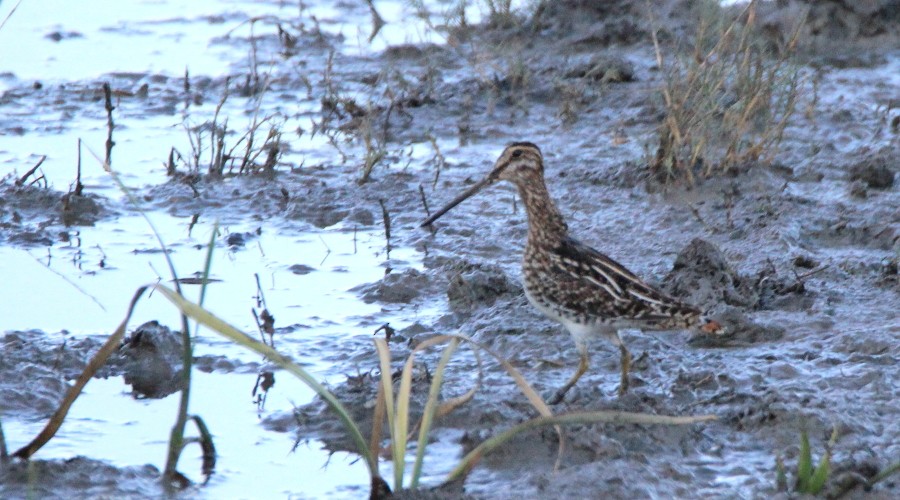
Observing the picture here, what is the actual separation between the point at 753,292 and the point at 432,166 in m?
2.65

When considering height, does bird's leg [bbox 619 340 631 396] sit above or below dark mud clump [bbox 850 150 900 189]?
below

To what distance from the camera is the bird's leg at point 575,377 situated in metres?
5.05

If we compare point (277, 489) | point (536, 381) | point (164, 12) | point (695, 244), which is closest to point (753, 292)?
point (695, 244)

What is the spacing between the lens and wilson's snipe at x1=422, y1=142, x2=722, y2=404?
495 centimetres

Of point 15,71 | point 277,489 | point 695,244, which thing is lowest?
point 277,489

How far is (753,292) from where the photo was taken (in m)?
5.96

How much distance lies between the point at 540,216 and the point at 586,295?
590mm

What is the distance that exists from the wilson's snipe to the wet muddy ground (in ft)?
0.78

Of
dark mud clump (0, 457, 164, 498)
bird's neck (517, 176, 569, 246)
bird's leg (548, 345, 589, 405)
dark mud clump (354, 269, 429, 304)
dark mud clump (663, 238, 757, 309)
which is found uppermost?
bird's neck (517, 176, 569, 246)

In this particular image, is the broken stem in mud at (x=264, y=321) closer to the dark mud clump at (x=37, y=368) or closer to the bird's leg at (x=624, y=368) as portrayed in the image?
the dark mud clump at (x=37, y=368)

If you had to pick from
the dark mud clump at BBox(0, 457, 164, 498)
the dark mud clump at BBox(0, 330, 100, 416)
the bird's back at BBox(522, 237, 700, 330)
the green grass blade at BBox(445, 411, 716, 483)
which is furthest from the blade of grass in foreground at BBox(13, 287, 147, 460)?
the bird's back at BBox(522, 237, 700, 330)

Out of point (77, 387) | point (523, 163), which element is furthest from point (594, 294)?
point (77, 387)

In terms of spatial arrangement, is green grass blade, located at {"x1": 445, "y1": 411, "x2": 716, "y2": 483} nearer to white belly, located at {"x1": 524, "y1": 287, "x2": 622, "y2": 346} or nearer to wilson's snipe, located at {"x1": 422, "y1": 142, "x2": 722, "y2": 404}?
wilson's snipe, located at {"x1": 422, "y1": 142, "x2": 722, "y2": 404}

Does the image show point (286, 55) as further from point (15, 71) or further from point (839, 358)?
point (839, 358)
